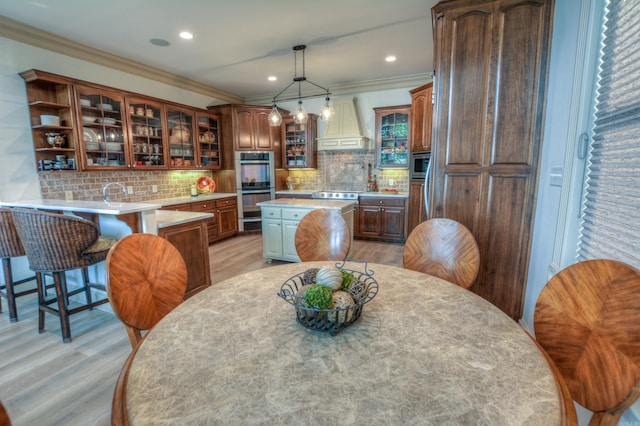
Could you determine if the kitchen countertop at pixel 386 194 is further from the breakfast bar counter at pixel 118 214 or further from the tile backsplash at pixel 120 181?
the breakfast bar counter at pixel 118 214

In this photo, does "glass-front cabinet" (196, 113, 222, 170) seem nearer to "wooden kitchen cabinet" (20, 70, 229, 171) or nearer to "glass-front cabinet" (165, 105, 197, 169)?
"wooden kitchen cabinet" (20, 70, 229, 171)

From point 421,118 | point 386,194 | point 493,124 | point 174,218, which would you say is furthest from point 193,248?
point 421,118

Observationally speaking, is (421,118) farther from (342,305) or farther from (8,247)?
(8,247)

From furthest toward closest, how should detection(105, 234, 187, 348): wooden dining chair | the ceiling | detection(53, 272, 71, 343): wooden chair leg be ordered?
the ceiling → detection(53, 272, 71, 343): wooden chair leg → detection(105, 234, 187, 348): wooden dining chair

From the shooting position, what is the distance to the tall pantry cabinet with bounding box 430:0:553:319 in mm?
2189

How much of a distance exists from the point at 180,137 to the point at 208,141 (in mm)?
594

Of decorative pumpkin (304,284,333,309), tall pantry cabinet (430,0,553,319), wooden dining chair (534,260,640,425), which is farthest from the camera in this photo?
tall pantry cabinet (430,0,553,319)

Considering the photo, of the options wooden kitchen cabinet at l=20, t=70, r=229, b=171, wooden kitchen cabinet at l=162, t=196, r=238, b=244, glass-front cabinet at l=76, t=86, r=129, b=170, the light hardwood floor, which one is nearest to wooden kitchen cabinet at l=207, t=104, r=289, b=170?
wooden kitchen cabinet at l=20, t=70, r=229, b=171

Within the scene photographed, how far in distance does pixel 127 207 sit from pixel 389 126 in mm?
4444

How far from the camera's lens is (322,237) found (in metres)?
2.08

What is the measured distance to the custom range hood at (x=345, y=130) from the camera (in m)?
5.68

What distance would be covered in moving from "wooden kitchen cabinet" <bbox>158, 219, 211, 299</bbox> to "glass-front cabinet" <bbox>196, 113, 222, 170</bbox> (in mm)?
2850

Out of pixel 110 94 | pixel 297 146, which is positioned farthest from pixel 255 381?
pixel 297 146

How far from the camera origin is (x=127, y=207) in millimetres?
2477
